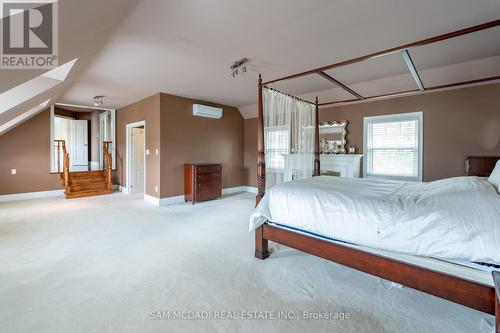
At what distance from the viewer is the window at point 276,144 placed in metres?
3.19

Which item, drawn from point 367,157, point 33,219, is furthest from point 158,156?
point 367,157

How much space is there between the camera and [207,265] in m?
2.46

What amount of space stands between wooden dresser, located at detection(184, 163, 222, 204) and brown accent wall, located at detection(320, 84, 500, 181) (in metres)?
3.91

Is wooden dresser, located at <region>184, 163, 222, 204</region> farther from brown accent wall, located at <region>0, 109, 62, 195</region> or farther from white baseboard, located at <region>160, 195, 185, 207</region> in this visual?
brown accent wall, located at <region>0, 109, 62, 195</region>

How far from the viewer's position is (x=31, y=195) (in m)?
5.84

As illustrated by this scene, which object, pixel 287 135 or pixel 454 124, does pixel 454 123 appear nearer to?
pixel 454 124

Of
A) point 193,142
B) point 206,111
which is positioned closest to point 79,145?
point 193,142

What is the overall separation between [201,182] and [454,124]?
193 inches

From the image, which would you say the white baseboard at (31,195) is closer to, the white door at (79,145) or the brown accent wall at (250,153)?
the white door at (79,145)

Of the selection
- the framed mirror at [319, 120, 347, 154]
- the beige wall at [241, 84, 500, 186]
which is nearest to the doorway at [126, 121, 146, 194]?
the framed mirror at [319, 120, 347, 154]

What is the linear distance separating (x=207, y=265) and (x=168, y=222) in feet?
5.75

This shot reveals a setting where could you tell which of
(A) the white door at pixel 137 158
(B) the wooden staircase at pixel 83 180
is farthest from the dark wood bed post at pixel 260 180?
(B) the wooden staircase at pixel 83 180

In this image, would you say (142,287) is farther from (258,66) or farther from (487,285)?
(258,66)

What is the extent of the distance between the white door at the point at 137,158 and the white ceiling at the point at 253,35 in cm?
237
